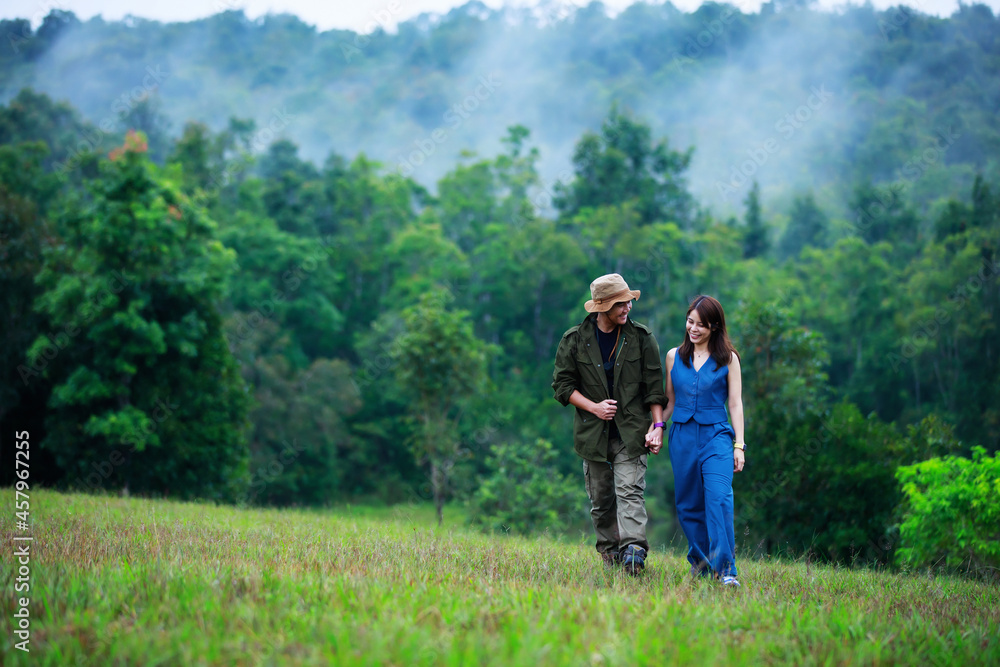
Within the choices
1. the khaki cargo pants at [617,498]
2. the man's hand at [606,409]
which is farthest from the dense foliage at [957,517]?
the man's hand at [606,409]

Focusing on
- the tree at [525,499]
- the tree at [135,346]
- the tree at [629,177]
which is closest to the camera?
the tree at [135,346]

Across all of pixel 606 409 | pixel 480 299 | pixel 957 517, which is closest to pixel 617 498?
pixel 606 409

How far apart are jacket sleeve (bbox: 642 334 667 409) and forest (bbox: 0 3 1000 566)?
2.77 meters

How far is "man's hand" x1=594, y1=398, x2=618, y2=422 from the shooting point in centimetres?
554

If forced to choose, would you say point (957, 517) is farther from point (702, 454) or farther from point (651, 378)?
point (651, 378)

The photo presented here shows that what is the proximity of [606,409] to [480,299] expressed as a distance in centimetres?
4405

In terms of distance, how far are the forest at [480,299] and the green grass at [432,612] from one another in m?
3.22

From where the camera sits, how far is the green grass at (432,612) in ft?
9.93

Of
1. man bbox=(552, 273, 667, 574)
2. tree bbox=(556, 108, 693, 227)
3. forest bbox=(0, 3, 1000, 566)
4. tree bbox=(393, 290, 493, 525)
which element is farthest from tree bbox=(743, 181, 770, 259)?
man bbox=(552, 273, 667, 574)

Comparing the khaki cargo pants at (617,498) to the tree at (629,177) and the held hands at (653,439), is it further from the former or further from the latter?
the tree at (629,177)

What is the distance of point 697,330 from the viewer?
5.60 m

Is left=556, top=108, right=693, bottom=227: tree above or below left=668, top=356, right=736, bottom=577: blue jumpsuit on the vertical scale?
above

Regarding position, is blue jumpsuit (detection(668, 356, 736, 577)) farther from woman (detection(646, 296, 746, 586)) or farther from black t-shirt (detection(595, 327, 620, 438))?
black t-shirt (detection(595, 327, 620, 438))

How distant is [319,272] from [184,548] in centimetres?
4200
